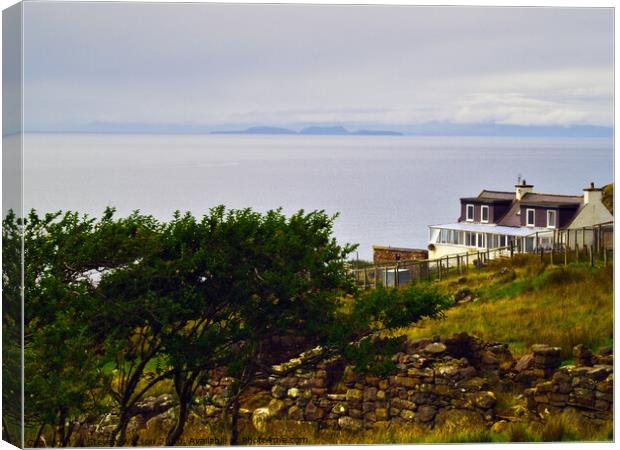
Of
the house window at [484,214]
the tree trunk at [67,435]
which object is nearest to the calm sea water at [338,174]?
the house window at [484,214]

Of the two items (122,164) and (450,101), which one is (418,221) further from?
(122,164)

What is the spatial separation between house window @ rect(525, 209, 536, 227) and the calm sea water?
1.31 ft

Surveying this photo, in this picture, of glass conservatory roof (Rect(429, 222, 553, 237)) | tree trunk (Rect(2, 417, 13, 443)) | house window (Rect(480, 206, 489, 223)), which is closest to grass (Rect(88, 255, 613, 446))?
glass conservatory roof (Rect(429, 222, 553, 237))

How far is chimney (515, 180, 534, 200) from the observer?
1978 centimetres

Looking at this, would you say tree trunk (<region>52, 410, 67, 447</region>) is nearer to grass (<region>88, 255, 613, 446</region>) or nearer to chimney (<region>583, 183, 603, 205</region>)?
grass (<region>88, 255, 613, 446</region>)

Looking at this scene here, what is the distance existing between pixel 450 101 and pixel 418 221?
5.55 ft

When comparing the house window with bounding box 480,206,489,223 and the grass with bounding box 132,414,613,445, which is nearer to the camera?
the grass with bounding box 132,414,613,445

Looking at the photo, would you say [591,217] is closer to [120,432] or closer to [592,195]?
[592,195]

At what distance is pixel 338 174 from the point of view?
20.0 metres

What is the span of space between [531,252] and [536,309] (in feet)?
2.57

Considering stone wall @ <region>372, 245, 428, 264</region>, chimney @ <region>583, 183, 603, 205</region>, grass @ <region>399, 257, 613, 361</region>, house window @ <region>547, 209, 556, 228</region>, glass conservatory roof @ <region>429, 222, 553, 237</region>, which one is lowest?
grass @ <region>399, 257, 613, 361</region>

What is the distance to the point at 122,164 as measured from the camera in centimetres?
1950

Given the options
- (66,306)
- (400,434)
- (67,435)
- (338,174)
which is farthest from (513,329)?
(67,435)

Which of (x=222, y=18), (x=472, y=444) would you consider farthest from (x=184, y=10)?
(x=472, y=444)
